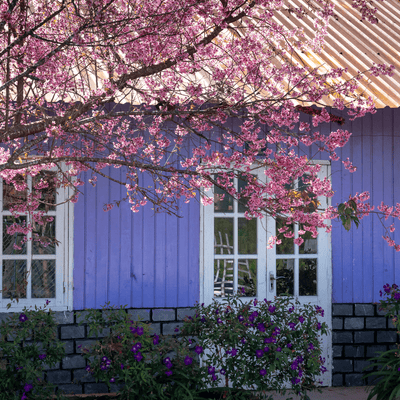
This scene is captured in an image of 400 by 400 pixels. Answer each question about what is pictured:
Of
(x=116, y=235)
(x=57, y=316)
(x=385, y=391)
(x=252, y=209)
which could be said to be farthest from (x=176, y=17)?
(x=385, y=391)

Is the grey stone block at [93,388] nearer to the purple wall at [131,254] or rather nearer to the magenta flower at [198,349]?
the purple wall at [131,254]

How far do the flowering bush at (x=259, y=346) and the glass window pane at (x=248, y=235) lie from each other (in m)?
1.33

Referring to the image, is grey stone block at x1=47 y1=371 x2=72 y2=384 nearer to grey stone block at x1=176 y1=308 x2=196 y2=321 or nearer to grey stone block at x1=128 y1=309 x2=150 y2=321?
grey stone block at x1=128 y1=309 x2=150 y2=321

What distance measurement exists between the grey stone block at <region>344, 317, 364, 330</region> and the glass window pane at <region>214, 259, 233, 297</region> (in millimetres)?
1308

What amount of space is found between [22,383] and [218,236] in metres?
2.44

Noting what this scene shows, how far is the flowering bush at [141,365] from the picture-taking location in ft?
10.5

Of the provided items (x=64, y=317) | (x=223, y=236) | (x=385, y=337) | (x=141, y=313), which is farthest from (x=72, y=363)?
(x=385, y=337)

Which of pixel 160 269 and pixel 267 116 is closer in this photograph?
pixel 267 116

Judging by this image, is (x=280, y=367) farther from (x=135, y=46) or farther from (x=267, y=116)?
(x=135, y=46)

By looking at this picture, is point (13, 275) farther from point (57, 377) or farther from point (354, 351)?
point (354, 351)

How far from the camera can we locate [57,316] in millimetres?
4672

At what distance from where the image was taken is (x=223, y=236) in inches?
199

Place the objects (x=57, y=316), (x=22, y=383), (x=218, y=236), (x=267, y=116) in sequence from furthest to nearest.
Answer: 1. (x=218, y=236)
2. (x=57, y=316)
3. (x=267, y=116)
4. (x=22, y=383)

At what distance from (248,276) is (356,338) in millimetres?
1356
